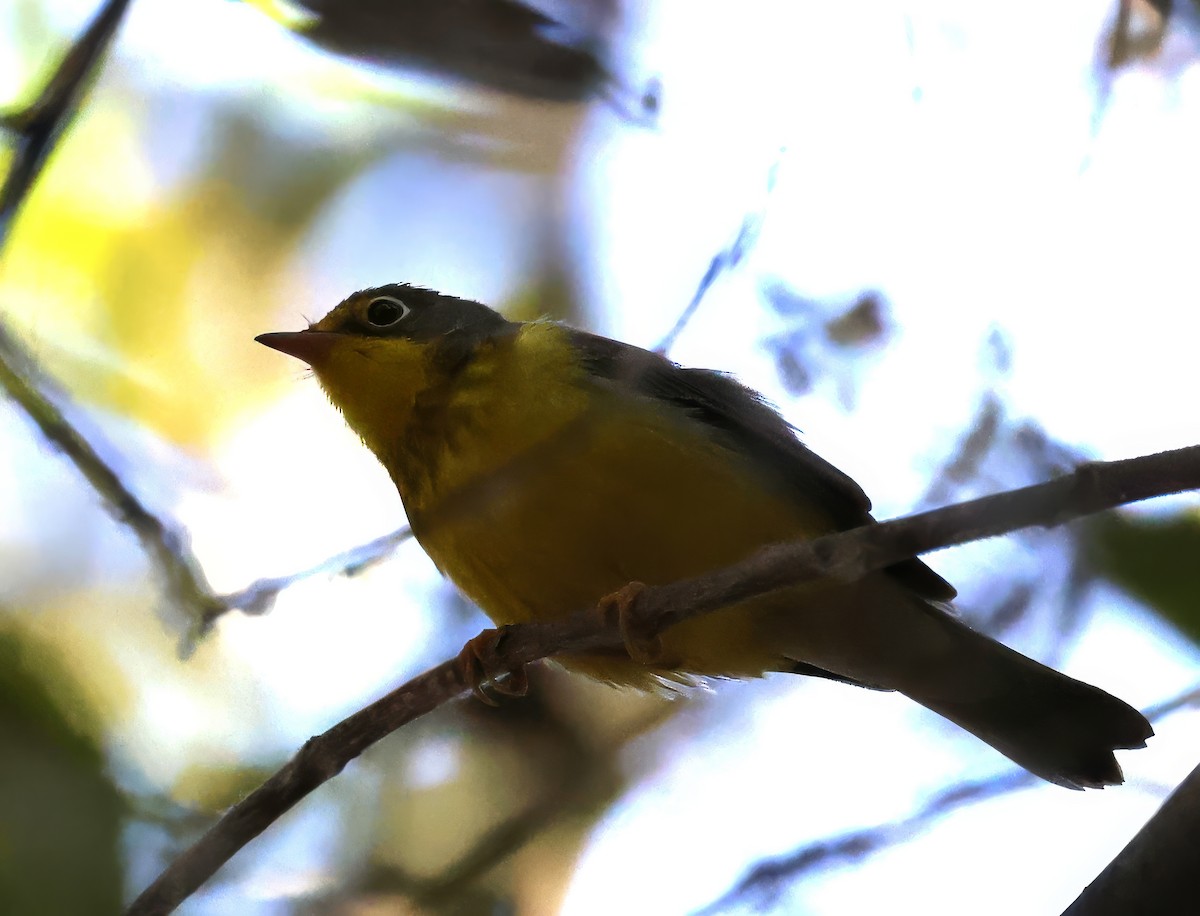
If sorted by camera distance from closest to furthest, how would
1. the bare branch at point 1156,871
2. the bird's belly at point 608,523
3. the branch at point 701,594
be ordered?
1. the branch at point 701,594
2. the bare branch at point 1156,871
3. the bird's belly at point 608,523

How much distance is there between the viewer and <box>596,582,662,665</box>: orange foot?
2938mm

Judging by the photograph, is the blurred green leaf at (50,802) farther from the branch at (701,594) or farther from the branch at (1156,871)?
the branch at (1156,871)

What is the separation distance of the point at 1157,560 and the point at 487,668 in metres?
1.68

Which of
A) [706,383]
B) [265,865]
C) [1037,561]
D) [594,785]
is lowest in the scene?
[265,865]

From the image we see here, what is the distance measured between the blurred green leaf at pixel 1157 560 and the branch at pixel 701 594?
1.11 ft

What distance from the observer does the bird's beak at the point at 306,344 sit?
12.7ft

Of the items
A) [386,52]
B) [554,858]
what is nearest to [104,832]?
[554,858]

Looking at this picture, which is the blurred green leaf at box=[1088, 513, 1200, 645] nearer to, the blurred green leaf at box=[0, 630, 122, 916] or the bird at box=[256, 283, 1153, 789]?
the bird at box=[256, 283, 1153, 789]

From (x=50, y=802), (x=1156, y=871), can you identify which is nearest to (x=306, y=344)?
(x=50, y=802)

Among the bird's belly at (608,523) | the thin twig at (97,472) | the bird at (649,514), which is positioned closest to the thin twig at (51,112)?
the thin twig at (97,472)

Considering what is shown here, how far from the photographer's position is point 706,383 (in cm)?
387

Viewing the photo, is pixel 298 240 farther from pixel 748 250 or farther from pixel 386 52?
pixel 748 250

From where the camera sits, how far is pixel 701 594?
2537 mm

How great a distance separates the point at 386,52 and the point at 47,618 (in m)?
1.51
